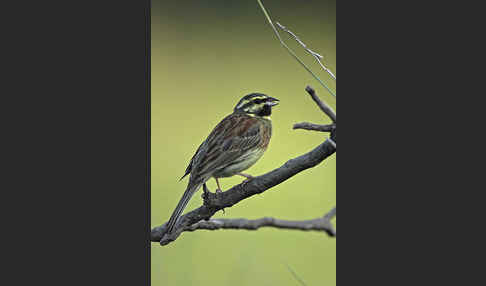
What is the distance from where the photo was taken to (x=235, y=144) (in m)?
5.04

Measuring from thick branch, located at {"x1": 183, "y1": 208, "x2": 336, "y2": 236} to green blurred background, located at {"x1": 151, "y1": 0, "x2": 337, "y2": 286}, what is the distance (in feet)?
0.15

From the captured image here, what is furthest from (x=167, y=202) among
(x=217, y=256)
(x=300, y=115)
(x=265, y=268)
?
(x=300, y=115)

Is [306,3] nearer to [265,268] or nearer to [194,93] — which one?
[194,93]

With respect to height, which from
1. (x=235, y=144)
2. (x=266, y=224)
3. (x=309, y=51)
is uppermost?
(x=309, y=51)

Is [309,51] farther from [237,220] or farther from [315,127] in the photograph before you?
[237,220]

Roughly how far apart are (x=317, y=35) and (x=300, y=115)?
0.60 metres

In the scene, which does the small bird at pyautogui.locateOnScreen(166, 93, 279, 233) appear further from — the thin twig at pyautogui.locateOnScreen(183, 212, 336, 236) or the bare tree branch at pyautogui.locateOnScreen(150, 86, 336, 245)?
the thin twig at pyautogui.locateOnScreen(183, 212, 336, 236)

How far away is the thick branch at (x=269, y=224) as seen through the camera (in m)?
4.52

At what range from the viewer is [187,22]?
15.7ft

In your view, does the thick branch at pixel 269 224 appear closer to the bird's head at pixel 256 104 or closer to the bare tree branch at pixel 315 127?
the bare tree branch at pixel 315 127

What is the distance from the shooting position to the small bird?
15.7ft

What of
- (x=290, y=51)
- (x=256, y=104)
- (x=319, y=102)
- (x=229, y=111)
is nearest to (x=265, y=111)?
(x=256, y=104)

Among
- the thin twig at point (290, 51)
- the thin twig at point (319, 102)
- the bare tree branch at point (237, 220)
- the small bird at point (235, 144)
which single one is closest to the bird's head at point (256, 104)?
the small bird at point (235, 144)

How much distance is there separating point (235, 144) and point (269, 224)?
79 cm
